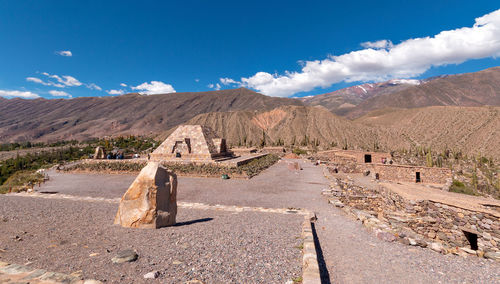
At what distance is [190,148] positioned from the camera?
2123 cm

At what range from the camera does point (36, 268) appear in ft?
10.0

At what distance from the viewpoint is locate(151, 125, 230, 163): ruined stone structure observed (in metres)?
20.3

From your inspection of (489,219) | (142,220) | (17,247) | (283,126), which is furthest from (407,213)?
(283,126)

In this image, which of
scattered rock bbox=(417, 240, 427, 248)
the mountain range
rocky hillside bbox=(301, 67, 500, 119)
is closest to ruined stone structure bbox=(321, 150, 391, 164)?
scattered rock bbox=(417, 240, 427, 248)

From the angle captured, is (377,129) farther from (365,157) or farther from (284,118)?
(365,157)

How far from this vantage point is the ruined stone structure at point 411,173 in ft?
49.7

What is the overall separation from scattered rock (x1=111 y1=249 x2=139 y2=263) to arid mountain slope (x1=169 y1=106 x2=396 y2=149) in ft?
137

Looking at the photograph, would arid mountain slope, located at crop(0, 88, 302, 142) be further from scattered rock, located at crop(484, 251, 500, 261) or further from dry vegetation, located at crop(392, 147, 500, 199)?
scattered rock, located at crop(484, 251, 500, 261)

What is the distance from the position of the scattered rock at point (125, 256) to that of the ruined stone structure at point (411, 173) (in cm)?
1739

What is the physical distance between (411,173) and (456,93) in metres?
167

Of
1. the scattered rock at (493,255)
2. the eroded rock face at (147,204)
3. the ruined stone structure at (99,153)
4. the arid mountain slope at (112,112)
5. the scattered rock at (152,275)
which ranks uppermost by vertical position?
the arid mountain slope at (112,112)

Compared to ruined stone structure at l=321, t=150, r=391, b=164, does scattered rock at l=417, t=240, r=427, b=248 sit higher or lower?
lower

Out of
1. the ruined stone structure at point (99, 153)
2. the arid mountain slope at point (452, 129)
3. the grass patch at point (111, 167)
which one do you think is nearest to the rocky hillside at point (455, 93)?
the arid mountain slope at point (452, 129)

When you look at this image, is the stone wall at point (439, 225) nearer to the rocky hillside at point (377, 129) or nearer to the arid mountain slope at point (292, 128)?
the rocky hillside at point (377, 129)
